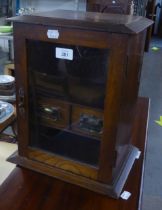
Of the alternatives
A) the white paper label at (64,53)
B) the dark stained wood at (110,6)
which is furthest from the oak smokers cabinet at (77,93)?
the dark stained wood at (110,6)

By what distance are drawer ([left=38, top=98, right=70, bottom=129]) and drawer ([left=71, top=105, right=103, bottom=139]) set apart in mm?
25

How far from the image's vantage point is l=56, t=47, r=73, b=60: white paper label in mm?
684

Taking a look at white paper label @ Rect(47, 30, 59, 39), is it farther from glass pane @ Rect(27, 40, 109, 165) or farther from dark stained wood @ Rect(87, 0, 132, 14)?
dark stained wood @ Rect(87, 0, 132, 14)

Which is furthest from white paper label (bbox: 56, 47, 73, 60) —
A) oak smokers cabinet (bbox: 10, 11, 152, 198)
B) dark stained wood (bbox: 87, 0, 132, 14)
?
dark stained wood (bbox: 87, 0, 132, 14)

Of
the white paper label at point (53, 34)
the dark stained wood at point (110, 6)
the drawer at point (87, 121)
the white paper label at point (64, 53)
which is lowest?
the drawer at point (87, 121)

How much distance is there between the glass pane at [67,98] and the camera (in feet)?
2.26

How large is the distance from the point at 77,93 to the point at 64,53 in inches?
4.5

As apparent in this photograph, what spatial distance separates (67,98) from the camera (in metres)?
0.75

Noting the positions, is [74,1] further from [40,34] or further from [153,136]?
[40,34]

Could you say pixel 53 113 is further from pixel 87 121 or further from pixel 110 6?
pixel 110 6

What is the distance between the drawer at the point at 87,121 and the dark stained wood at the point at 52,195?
0.16 metres

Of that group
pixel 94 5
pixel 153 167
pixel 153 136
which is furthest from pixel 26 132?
pixel 94 5

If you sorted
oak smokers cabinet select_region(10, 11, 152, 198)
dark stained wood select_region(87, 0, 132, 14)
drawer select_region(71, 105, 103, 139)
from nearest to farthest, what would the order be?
1. oak smokers cabinet select_region(10, 11, 152, 198)
2. drawer select_region(71, 105, 103, 139)
3. dark stained wood select_region(87, 0, 132, 14)

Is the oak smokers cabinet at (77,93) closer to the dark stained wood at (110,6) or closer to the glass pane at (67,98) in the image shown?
the glass pane at (67,98)
